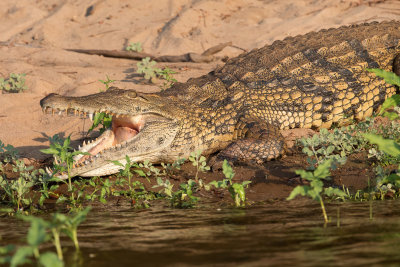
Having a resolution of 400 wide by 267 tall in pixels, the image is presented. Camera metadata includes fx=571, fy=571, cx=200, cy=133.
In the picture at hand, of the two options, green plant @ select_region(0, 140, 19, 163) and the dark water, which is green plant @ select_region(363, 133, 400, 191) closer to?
the dark water

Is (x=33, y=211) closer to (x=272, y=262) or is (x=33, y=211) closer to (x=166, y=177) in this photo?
(x=166, y=177)

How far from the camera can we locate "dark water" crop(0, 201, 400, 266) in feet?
9.29

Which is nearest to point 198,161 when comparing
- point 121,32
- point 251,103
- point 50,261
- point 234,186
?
point 234,186

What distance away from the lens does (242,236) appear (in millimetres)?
3314

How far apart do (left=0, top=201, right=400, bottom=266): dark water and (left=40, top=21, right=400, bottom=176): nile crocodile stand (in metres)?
1.56

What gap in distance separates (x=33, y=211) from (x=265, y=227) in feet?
7.28

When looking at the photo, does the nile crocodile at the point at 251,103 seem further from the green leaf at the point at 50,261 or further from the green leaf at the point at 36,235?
the green leaf at the point at 50,261

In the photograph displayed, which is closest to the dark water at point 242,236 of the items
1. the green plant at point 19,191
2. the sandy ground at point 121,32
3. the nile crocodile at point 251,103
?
the green plant at point 19,191

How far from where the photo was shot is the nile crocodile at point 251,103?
5852mm

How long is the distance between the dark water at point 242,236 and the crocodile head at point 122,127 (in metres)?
1.34

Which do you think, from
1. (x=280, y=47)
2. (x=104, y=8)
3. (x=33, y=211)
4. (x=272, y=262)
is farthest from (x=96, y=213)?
(x=104, y=8)

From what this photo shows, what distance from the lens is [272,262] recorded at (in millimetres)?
2742

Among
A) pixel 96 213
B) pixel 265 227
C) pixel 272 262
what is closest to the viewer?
pixel 272 262

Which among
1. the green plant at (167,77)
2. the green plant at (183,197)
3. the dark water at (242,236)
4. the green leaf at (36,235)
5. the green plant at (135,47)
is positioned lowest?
the dark water at (242,236)
